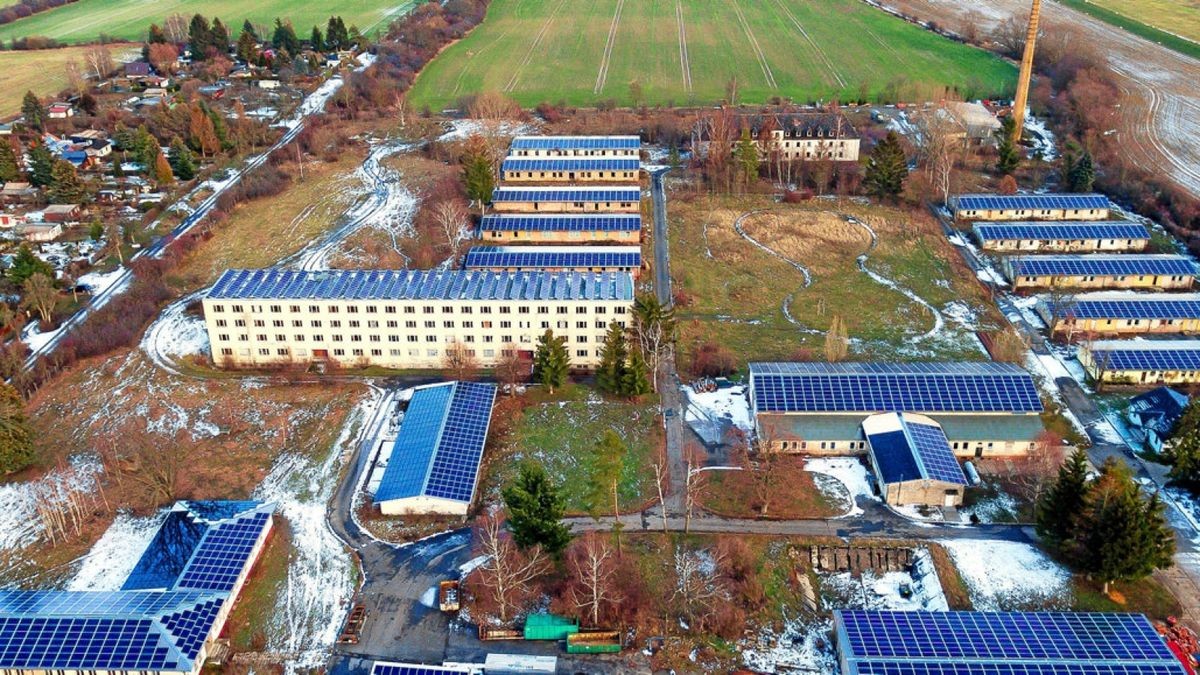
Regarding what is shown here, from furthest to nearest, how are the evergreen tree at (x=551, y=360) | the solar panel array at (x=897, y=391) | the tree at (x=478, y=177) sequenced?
the tree at (x=478, y=177)
the evergreen tree at (x=551, y=360)
the solar panel array at (x=897, y=391)

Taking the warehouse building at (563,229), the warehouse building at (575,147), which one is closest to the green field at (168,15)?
the warehouse building at (575,147)

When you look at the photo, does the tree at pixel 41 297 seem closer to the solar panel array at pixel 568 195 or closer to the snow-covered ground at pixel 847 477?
the solar panel array at pixel 568 195

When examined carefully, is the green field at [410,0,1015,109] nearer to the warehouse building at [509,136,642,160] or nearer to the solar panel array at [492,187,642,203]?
the warehouse building at [509,136,642,160]

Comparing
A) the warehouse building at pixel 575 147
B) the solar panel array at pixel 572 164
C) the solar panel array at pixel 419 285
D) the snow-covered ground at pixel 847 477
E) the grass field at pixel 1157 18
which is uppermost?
the grass field at pixel 1157 18

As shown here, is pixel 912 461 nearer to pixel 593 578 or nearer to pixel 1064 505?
pixel 1064 505

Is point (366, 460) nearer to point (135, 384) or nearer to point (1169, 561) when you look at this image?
point (135, 384)

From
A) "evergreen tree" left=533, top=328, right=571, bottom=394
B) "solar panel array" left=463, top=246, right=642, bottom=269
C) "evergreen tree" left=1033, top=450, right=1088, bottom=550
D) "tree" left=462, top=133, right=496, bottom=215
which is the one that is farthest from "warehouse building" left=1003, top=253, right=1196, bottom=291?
"tree" left=462, top=133, right=496, bottom=215
